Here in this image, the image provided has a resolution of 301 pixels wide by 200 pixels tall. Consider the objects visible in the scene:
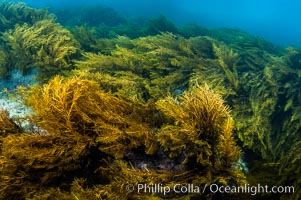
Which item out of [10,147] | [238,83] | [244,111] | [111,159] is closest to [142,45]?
[238,83]

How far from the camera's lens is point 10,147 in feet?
10.0

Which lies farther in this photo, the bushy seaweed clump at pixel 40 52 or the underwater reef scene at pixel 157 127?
the bushy seaweed clump at pixel 40 52

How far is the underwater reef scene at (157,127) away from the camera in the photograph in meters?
2.85

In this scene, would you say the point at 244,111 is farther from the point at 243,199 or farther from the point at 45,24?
the point at 45,24

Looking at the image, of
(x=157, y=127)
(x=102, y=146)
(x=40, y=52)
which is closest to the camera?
(x=102, y=146)

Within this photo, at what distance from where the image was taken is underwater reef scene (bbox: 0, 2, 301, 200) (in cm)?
285

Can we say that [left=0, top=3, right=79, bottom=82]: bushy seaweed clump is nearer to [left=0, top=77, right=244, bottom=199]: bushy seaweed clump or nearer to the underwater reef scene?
the underwater reef scene

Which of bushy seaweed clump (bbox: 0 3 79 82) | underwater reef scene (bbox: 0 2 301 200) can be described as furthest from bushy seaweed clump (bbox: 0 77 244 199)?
bushy seaweed clump (bbox: 0 3 79 82)

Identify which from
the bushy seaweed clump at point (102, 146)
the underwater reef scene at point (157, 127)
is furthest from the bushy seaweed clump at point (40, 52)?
the bushy seaweed clump at point (102, 146)

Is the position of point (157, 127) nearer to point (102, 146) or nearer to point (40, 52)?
point (102, 146)

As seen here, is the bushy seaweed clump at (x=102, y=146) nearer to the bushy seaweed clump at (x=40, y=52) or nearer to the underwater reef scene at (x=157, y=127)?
the underwater reef scene at (x=157, y=127)

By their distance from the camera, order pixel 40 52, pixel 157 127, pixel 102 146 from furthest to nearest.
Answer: pixel 40 52 → pixel 157 127 → pixel 102 146

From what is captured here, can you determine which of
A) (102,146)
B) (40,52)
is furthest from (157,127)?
(40,52)

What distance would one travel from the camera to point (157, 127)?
373 cm
